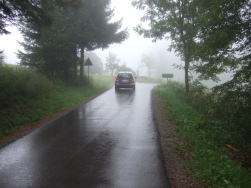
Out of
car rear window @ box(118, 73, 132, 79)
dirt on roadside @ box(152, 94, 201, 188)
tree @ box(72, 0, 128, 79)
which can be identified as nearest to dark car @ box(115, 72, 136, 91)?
car rear window @ box(118, 73, 132, 79)

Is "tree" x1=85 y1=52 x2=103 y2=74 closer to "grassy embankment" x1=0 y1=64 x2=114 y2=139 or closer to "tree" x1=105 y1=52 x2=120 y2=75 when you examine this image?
"tree" x1=105 y1=52 x2=120 y2=75

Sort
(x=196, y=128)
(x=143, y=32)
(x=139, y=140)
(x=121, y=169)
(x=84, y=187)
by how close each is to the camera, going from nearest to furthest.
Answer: (x=84, y=187), (x=121, y=169), (x=139, y=140), (x=196, y=128), (x=143, y=32)

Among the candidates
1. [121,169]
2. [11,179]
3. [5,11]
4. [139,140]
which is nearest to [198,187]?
[121,169]

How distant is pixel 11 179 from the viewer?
3.97 meters

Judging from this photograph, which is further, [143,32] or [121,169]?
[143,32]

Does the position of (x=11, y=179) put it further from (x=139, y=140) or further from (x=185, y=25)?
(x=185, y=25)

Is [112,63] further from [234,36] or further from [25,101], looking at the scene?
[234,36]

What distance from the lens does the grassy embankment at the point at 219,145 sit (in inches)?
161

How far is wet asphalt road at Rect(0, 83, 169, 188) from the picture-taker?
12.8 ft

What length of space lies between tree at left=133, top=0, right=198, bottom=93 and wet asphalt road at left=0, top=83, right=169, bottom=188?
8760 mm

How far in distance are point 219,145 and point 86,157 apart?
4100mm

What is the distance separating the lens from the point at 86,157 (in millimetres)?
5012

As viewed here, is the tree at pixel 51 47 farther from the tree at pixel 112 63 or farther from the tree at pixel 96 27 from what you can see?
the tree at pixel 112 63

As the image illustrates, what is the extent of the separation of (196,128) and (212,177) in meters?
3.66
